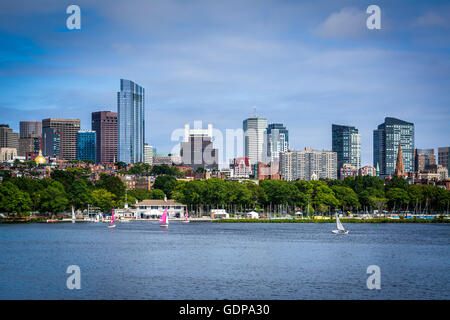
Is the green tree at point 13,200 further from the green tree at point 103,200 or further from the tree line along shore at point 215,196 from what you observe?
the green tree at point 103,200

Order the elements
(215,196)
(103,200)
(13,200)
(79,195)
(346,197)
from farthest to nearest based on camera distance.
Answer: (346,197), (215,196), (103,200), (79,195), (13,200)

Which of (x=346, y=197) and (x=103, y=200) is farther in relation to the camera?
(x=346, y=197)

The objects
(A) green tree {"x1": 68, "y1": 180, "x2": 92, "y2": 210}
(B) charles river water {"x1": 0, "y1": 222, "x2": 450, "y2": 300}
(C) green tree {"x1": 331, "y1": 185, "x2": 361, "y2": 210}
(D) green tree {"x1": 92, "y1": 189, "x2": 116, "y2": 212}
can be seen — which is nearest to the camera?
(B) charles river water {"x1": 0, "y1": 222, "x2": 450, "y2": 300}

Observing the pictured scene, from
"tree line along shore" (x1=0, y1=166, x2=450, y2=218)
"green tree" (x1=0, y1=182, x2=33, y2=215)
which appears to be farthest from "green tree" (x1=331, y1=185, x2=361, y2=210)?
"green tree" (x1=0, y1=182, x2=33, y2=215)

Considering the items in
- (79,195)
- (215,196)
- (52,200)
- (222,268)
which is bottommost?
(222,268)

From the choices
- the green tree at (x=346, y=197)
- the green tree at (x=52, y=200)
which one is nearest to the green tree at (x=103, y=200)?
the green tree at (x=52, y=200)

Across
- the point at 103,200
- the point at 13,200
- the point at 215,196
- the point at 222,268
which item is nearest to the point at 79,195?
the point at 103,200

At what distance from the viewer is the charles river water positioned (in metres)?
48.7

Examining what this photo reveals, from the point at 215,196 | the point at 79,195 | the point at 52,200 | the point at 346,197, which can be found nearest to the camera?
the point at 52,200

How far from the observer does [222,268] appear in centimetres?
6209

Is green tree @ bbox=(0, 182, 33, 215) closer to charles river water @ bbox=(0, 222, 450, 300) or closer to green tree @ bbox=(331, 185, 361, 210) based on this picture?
charles river water @ bbox=(0, 222, 450, 300)

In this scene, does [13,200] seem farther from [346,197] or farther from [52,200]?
[346,197]

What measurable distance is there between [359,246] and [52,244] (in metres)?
43.6
